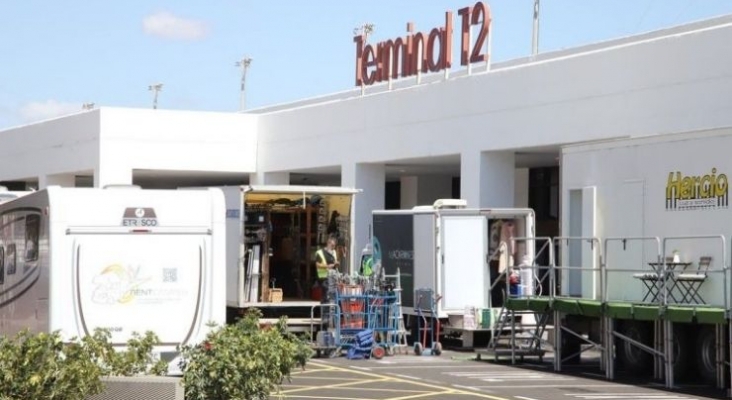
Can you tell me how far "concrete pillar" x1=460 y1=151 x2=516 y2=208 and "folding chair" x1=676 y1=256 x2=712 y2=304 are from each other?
13055 mm

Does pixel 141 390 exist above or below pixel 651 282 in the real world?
below

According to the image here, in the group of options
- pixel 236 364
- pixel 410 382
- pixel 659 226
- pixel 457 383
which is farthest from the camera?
pixel 659 226

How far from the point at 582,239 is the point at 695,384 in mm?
3121

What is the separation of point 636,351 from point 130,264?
29.4 ft

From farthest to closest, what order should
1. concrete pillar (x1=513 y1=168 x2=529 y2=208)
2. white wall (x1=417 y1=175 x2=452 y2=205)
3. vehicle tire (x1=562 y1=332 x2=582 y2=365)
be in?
white wall (x1=417 y1=175 x2=452 y2=205)
concrete pillar (x1=513 y1=168 x2=529 y2=208)
vehicle tire (x1=562 y1=332 x2=582 y2=365)

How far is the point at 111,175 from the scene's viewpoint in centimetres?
4406

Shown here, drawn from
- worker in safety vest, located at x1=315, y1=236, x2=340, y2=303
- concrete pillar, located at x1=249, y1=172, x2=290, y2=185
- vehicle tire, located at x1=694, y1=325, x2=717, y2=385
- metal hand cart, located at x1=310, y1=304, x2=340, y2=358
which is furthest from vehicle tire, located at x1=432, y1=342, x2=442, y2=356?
concrete pillar, located at x1=249, y1=172, x2=290, y2=185

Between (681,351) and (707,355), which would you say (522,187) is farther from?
(707,355)

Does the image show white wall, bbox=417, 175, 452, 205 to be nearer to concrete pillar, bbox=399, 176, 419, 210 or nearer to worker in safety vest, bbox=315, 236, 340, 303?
concrete pillar, bbox=399, 176, 419, 210

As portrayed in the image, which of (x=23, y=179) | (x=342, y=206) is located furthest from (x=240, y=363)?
(x=23, y=179)

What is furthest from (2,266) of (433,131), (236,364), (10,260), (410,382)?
(433,131)

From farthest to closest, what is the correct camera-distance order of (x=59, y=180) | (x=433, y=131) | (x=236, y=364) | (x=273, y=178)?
1. (x=59, y=180)
2. (x=273, y=178)
3. (x=433, y=131)
4. (x=236, y=364)

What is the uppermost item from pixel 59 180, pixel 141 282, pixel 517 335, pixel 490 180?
pixel 59 180

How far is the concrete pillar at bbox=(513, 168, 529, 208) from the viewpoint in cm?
4128
